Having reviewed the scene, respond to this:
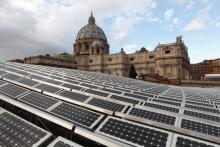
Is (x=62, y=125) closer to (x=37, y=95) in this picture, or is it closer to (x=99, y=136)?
(x=99, y=136)

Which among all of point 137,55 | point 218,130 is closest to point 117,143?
point 218,130

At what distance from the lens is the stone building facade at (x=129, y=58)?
344 ft

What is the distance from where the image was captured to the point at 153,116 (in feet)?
33.8

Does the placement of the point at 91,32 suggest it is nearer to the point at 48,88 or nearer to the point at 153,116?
the point at 48,88

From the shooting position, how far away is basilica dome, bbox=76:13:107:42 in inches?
6097

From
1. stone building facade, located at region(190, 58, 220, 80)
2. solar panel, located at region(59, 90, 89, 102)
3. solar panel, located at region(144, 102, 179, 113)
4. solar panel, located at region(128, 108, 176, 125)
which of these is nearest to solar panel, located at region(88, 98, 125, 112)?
solar panel, located at region(59, 90, 89, 102)

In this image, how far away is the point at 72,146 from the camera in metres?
7.43

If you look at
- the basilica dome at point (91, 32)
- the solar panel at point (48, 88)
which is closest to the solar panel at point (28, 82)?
the solar panel at point (48, 88)

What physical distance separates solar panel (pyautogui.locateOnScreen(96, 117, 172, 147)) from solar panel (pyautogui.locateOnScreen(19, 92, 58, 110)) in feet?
9.37

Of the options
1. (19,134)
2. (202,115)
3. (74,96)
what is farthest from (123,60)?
(19,134)

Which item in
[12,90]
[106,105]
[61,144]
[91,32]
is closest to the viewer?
[61,144]

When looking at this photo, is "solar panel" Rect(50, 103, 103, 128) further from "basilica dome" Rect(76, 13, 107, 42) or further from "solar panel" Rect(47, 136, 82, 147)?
"basilica dome" Rect(76, 13, 107, 42)

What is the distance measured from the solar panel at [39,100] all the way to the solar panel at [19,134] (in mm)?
1723

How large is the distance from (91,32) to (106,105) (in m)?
147
